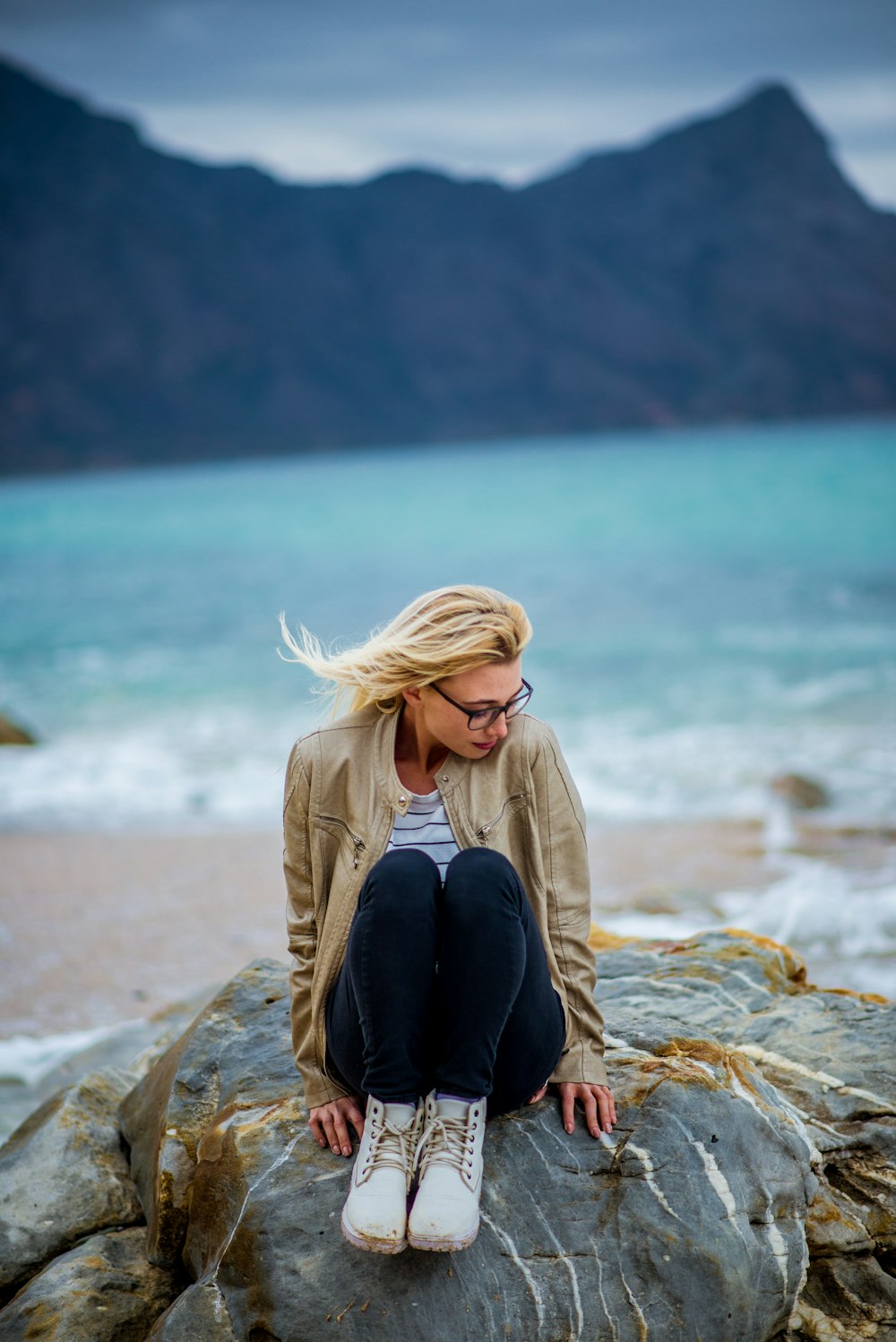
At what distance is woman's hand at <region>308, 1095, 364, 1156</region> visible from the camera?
8.27 feet

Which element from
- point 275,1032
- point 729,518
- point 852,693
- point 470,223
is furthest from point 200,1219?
point 470,223

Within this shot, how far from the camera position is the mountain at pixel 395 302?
88562 mm

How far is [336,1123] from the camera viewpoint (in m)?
2.53

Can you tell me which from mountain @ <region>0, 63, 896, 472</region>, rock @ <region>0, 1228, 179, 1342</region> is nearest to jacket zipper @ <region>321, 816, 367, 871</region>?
rock @ <region>0, 1228, 179, 1342</region>

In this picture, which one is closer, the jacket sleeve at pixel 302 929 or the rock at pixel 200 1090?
the jacket sleeve at pixel 302 929

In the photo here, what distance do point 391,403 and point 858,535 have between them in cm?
6440

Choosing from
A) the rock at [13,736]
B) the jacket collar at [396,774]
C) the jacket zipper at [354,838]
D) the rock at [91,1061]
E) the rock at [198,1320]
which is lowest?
the rock at [91,1061]

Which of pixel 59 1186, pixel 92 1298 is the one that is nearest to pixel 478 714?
pixel 92 1298

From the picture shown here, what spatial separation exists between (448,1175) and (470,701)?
97 cm

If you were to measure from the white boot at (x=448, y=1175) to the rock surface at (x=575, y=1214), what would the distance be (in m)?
0.15

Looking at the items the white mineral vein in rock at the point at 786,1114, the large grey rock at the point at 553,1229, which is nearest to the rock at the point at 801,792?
the white mineral vein in rock at the point at 786,1114

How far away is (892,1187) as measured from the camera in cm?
275

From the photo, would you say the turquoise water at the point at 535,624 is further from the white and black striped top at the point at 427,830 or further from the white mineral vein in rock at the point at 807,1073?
the white mineral vein in rock at the point at 807,1073

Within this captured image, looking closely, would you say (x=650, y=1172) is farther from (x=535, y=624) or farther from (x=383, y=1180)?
(x=535, y=624)
